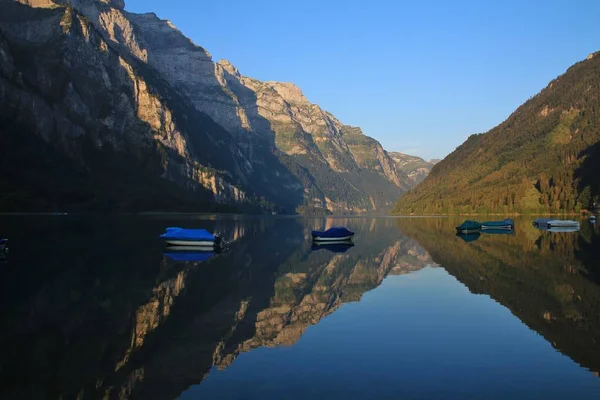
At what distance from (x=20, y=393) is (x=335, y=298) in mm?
26930

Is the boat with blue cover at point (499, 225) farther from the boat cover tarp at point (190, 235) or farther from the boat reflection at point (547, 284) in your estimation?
the boat cover tarp at point (190, 235)

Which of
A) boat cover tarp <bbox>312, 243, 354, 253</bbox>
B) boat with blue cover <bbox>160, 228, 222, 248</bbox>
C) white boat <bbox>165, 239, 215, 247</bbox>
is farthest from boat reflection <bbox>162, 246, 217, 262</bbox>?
boat cover tarp <bbox>312, 243, 354, 253</bbox>

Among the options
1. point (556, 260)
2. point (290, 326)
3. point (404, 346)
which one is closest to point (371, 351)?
point (404, 346)

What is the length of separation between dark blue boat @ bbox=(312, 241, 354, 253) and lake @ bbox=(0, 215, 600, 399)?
1022 inches

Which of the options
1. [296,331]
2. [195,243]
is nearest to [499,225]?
[195,243]

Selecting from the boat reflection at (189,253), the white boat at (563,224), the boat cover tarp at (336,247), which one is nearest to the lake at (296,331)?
the boat reflection at (189,253)

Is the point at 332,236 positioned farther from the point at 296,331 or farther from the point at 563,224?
the point at 563,224

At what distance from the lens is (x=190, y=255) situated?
76.8 metres

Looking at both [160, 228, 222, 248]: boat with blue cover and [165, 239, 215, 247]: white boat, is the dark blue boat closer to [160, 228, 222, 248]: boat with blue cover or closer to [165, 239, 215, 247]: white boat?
[160, 228, 222, 248]: boat with blue cover

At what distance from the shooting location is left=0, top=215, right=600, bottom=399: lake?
21797 mm

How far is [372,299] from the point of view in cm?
4384

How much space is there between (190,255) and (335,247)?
95.3 feet

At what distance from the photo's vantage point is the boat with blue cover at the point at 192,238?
3364 inches

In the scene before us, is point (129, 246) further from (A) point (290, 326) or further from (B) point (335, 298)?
(A) point (290, 326)
